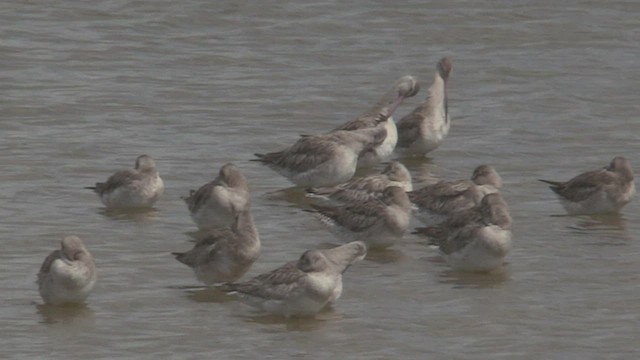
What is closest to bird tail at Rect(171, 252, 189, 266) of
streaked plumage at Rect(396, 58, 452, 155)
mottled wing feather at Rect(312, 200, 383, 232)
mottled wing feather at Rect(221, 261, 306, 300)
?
mottled wing feather at Rect(221, 261, 306, 300)

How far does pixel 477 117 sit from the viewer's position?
2277cm

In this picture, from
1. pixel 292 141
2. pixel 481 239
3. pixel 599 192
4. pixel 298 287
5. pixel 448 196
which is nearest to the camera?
pixel 298 287

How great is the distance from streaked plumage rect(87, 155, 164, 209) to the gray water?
0.18 meters

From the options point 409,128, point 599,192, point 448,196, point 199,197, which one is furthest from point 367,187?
point 409,128

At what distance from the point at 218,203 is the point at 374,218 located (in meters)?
1.63

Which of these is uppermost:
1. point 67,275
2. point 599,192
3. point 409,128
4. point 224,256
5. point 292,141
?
point 67,275

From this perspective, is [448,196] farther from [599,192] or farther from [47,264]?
[47,264]

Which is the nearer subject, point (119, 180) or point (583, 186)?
point (583, 186)

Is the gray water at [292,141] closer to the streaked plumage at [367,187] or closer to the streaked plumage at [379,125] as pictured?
the streaked plumage at [367,187]

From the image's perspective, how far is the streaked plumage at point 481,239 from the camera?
1556cm

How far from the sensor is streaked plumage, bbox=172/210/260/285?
15156 mm

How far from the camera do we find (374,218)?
1667 centimetres

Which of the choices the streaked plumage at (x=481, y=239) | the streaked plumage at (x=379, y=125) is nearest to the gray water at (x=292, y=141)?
the streaked plumage at (x=481, y=239)

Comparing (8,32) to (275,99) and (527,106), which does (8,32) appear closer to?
(275,99)
